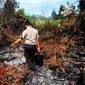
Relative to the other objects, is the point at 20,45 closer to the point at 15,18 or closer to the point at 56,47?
the point at 56,47

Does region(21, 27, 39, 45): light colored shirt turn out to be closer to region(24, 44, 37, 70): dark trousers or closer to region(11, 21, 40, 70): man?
region(11, 21, 40, 70): man

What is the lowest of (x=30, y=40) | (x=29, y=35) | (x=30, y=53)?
(x=30, y=53)

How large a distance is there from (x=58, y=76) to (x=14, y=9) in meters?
14.0

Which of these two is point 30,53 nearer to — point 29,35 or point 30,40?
point 30,40

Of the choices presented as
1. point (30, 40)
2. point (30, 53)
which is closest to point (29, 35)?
point (30, 40)

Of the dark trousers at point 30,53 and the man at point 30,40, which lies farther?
the dark trousers at point 30,53

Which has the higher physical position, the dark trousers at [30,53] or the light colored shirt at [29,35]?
the light colored shirt at [29,35]

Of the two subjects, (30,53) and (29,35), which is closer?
(29,35)

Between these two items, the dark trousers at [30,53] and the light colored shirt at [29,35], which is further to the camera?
the dark trousers at [30,53]

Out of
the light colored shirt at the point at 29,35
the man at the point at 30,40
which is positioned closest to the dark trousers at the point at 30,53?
the man at the point at 30,40

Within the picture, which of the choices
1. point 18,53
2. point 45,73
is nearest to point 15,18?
point 18,53

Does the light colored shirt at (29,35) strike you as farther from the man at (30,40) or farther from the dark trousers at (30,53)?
the dark trousers at (30,53)

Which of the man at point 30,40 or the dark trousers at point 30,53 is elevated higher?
the man at point 30,40

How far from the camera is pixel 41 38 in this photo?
19781 mm
